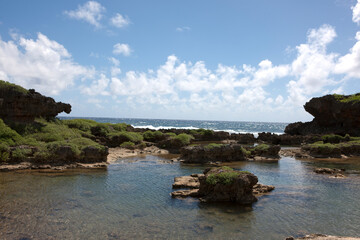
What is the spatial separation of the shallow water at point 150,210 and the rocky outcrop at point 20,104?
13.2 meters

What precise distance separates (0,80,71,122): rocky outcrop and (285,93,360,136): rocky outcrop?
70.2 m

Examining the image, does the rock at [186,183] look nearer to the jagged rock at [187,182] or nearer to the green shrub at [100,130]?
the jagged rock at [187,182]

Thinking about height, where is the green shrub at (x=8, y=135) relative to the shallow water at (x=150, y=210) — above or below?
above

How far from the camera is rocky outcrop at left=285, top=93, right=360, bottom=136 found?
6694 cm

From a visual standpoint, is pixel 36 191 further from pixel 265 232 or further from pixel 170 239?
pixel 265 232

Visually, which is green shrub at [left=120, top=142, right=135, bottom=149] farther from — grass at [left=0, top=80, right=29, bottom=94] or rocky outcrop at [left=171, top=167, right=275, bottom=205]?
rocky outcrop at [left=171, top=167, right=275, bottom=205]

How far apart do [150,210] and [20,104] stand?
26.7 metres

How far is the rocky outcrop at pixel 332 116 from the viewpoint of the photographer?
66.9 meters

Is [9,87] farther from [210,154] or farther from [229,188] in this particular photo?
[229,188]

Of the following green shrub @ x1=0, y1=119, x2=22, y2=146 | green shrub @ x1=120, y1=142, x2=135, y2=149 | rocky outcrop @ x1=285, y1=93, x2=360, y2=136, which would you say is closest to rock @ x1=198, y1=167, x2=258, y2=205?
green shrub @ x1=0, y1=119, x2=22, y2=146

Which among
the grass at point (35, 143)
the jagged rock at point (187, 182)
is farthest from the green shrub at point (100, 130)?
the jagged rock at point (187, 182)

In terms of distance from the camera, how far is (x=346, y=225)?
42.7 feet

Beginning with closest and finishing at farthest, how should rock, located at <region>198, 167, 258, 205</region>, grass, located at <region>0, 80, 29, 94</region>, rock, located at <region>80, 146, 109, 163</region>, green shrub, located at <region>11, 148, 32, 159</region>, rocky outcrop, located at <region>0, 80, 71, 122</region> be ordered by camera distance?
rock, located at <region>198, 167, 258, 205</region>
green shrub, located at <region>11, 148, 32, 159</region>
rock, located at <region>80, 146, 109, 163</region>
rocky outcrop, located at <region>0, 80, 71, 122</region>
grass, located at <region>0, 80, 29, 94</region>

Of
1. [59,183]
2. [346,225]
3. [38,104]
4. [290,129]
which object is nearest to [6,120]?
[38,104]
